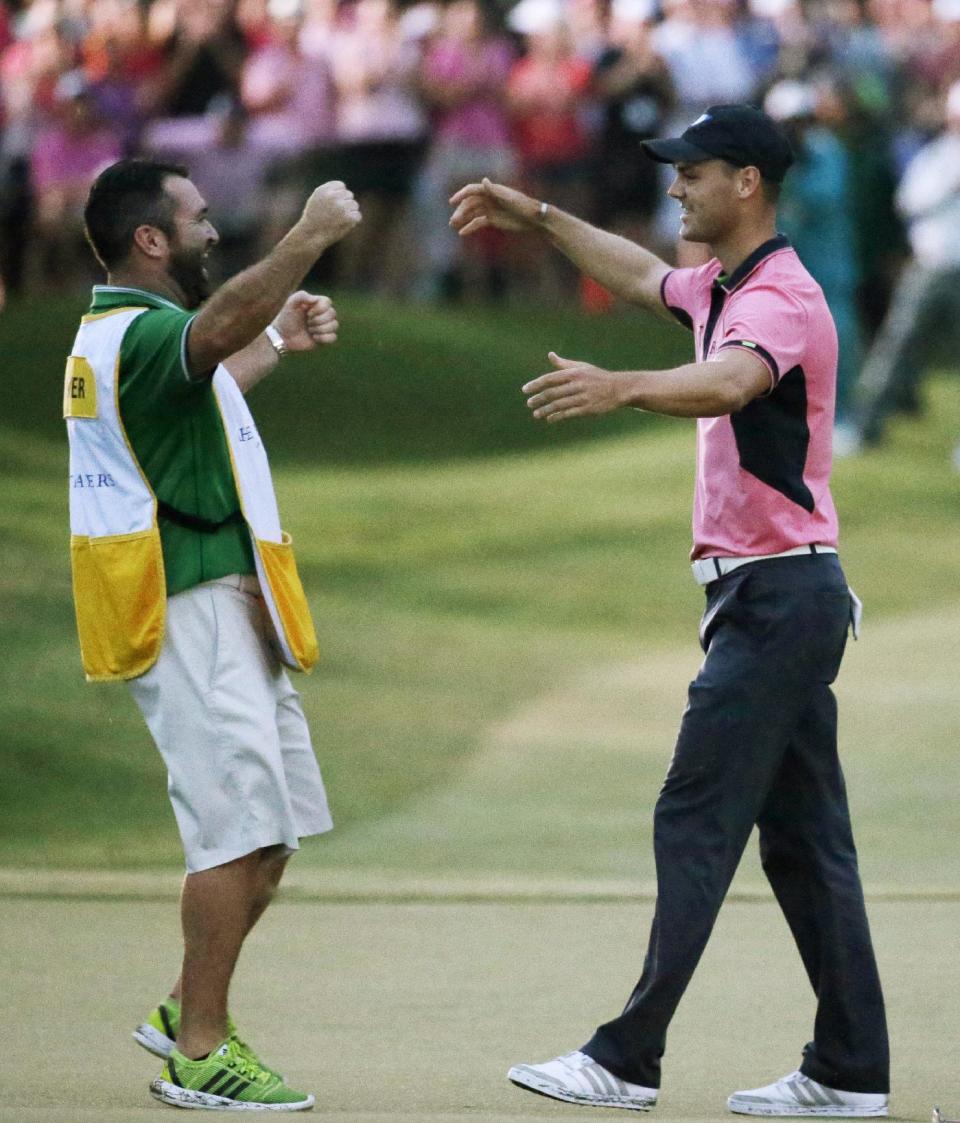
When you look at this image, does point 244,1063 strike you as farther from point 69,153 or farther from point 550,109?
point 550,109

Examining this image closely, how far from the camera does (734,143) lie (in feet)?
14.6

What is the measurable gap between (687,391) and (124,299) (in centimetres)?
119

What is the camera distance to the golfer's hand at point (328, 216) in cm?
427

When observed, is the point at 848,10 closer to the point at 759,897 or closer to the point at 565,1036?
the point at 759,897

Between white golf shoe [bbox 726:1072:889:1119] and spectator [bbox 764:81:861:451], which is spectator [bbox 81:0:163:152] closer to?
spectator [bbox 764:81:861:451]

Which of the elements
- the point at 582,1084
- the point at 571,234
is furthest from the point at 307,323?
the point at 582,1084

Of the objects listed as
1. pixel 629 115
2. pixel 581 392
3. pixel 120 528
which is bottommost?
pixel 120 528

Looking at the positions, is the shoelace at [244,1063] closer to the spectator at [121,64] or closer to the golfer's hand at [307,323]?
the golfer's hand at [307,323]

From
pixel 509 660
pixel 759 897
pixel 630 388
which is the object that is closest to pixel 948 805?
pixel 759 897

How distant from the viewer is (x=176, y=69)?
14398 mm

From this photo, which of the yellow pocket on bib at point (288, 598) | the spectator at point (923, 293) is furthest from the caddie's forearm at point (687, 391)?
the spectator at point (923, 293)

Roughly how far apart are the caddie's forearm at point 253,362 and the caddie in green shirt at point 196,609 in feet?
1.41

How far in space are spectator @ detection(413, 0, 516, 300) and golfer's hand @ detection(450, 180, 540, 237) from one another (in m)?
9.24

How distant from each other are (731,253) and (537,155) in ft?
33.5
